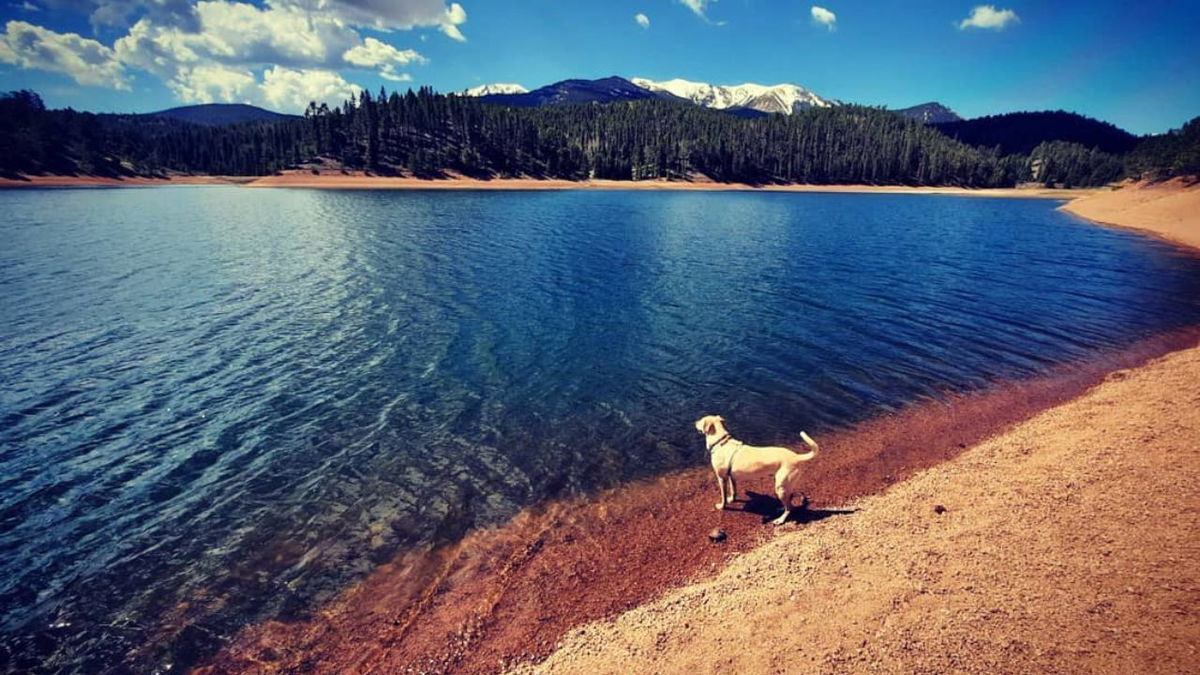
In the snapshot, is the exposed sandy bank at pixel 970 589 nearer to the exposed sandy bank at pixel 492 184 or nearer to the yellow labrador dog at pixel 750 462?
the yellow labrador dog at pixel 750 462

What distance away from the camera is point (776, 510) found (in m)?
12.1

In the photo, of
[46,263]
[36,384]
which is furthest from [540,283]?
[46,263]

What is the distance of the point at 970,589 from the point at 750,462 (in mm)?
4349

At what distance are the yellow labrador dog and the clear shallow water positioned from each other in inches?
96.9

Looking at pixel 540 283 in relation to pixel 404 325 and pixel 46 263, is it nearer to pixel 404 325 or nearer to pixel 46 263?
pixel 404 325

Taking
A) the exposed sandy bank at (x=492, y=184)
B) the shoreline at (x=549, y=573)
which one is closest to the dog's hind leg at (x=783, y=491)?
the shoreline at (x=549, y=573)

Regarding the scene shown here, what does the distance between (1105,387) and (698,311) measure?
1725cm

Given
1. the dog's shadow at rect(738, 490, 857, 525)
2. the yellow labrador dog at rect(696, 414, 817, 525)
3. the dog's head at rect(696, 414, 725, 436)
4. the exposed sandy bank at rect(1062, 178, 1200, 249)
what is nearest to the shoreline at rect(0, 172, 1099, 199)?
the exposed sandy bank at rect(1062, 178, 1200, 249)

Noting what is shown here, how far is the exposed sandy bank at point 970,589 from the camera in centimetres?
691

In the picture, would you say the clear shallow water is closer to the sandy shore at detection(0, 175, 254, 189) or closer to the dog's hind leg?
the dog's hind leg

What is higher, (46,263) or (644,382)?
(46,263)

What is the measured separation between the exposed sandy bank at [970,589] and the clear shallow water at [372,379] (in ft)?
16.5

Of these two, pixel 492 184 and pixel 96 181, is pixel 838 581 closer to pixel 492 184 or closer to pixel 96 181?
pixel 492 184

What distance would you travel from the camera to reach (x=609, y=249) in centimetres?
5034
